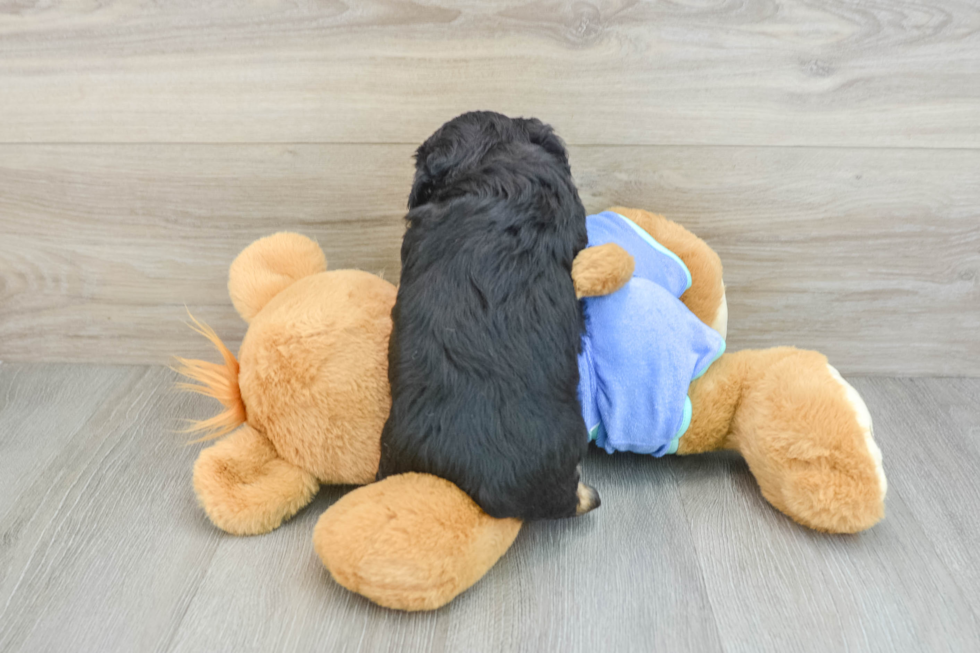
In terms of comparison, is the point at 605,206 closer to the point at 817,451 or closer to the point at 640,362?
the point at 640,362

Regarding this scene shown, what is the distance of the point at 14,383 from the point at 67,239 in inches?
9.1

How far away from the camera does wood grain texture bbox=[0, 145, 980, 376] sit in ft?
2.64

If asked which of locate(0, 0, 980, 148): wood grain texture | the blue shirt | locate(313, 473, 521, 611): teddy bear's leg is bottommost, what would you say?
locate(313, 473, 521, 611): teddy bear's leg

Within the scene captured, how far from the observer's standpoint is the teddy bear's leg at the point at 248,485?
64 cm

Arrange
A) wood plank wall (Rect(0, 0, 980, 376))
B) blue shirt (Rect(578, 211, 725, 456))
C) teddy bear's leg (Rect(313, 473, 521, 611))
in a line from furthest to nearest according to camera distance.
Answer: wood plank wall (Rect(0, 0, 980, 376))
blue shirt (Rect(578, 211, 725, 456))
teddy bear's leg (Rect(313, 473, 521, 611))

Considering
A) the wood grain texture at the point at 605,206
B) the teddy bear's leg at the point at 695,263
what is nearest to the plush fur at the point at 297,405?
the wood grain texture at the point at 605,206

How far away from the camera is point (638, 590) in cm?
60

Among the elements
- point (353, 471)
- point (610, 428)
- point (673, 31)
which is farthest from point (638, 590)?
point (673, 31)

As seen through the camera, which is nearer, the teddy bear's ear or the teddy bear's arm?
the teddy bear's arm

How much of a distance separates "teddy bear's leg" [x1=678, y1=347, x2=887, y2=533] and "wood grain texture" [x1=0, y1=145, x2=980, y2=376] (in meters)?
0.20

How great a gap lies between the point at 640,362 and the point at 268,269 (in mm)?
433

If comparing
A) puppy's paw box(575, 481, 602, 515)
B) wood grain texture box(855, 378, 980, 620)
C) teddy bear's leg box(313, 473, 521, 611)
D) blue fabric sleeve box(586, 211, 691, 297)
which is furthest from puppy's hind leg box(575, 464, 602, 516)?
wood grain texture box(855, 378, 980, 620)

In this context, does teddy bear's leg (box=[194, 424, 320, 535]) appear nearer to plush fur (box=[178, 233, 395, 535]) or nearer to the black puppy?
plush fur (box=[178, 233, 395, 535])

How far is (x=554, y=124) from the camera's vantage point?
79cm
